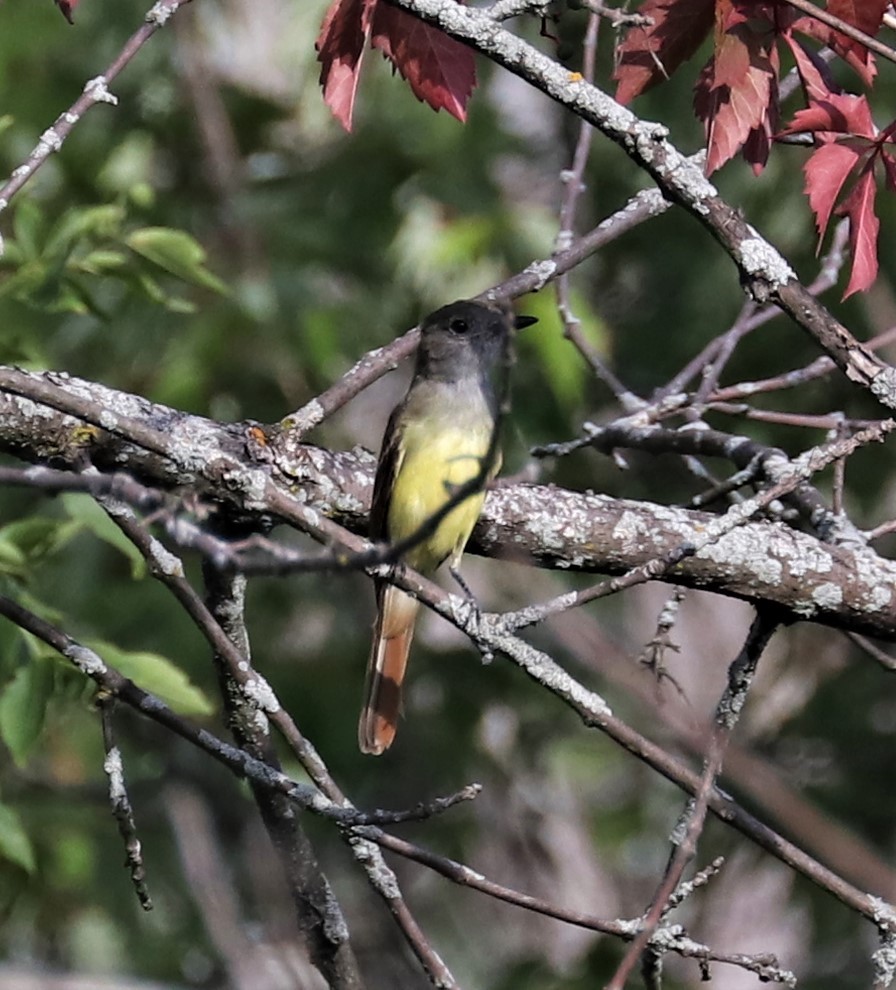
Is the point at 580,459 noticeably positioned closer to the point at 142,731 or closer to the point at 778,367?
the point at 778,367

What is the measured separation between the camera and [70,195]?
500 centimetres

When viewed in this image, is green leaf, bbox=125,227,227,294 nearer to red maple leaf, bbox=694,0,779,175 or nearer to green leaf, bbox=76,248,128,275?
green leaf, bbox=76,248,128,275

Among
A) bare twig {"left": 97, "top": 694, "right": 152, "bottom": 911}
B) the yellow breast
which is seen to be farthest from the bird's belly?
bare twig {"left": 97, "top": 694, "right": 152, "bottom": 911}

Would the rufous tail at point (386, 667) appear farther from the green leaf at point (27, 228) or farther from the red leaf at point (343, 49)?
the red leaf at point (343, 49)

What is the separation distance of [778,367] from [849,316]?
31 centimetres

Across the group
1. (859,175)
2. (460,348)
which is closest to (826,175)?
(859,175)

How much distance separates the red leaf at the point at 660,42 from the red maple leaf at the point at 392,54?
23 centimetres

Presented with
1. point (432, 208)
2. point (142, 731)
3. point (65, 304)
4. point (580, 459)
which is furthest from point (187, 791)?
point (65, 304)

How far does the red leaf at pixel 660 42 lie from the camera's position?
2.05 metres

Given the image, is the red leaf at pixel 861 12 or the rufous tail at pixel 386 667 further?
the rufous tail at pixel 386 667

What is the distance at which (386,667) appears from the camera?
11.3 ft

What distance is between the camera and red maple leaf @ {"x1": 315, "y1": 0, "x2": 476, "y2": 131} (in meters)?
2.15

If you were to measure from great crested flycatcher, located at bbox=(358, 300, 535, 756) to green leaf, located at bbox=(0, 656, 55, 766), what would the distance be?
28.2 inches

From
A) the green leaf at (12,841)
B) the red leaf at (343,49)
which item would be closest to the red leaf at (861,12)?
the red leaf at (343,49)
